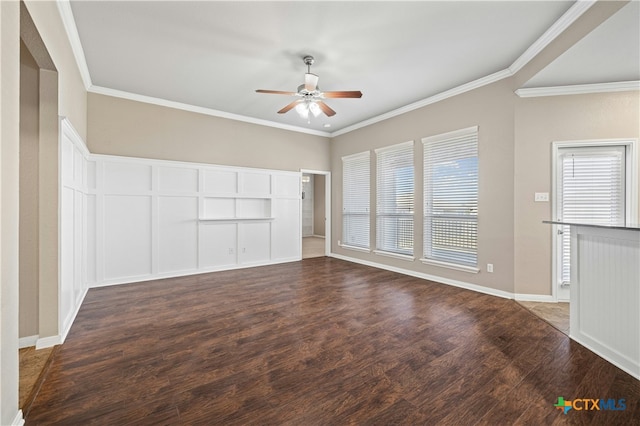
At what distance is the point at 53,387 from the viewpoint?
193cm

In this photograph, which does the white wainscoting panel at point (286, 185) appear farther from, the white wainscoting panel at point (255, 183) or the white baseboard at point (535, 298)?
the white baseboard at point (535, 298)

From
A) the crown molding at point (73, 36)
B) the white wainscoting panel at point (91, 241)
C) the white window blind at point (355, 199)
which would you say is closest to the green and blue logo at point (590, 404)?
the white window blind at point (355, 199)

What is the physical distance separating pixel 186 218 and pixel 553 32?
5738 millimetres

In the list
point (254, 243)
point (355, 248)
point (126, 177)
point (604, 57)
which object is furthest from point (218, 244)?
point (604, 57)

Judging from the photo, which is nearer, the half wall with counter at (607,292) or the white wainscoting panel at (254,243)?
the half wall with counter at (607,292)

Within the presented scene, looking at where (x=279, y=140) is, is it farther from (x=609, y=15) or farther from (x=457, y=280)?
(x=609, y=15)

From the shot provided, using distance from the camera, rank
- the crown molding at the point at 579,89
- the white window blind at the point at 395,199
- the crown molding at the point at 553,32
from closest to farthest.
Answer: the crown molding at the point at 553,32
the crown molding at the point at 579,89
the white window blind at the point at 395,199

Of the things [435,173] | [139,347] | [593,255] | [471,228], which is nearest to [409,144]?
[435,173]

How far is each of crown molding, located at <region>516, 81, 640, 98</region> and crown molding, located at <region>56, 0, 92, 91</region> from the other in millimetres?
5166

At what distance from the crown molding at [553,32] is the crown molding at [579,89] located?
340 mm

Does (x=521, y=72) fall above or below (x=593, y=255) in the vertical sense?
above

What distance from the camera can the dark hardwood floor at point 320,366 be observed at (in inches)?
66.9

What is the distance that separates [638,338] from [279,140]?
19.8ft

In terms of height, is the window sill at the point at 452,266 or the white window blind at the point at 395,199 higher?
the white window blind at the point at 395,199
